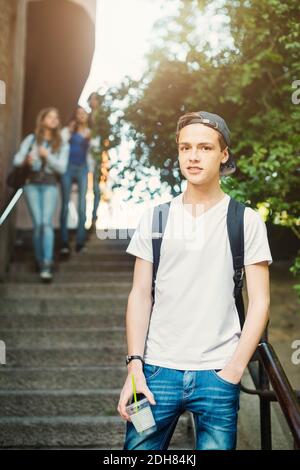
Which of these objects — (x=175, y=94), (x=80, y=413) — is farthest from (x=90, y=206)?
(x=80, y=413)

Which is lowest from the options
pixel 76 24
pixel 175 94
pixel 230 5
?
pixel 175 94

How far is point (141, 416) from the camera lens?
179cm

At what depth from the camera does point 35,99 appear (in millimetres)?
A: 10594

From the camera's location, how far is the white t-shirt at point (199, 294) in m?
1.83

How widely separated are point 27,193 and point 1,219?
0.37 metres

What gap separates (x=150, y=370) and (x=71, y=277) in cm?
366

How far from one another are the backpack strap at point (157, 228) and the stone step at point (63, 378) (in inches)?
85.1

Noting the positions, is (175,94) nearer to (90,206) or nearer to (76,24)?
(90,206)
